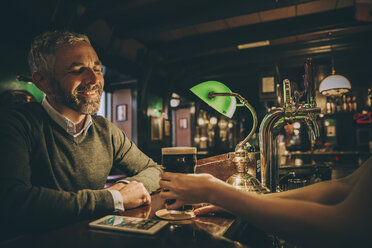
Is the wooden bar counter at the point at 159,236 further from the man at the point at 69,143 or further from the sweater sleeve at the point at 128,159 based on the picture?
the sweater sleeve at the point at 128,159

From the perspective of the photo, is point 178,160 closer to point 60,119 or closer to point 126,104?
point 60,119

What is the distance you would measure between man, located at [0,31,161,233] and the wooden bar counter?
0.64 feet

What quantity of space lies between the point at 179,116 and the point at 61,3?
11781 millimetres

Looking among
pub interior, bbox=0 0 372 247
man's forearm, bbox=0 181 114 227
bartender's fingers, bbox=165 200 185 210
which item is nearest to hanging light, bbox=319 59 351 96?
pub interior, bbox=0 0 372 247

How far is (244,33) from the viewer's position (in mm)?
5840

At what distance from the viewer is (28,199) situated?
33.8 inches

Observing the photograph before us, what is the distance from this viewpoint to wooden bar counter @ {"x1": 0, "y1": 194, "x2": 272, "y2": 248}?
0.62 meters

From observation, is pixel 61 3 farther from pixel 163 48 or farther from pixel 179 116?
pixel 179 116

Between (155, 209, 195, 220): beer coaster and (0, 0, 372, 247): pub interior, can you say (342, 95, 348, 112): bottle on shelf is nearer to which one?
(0, 0, 372, 247): pub interior

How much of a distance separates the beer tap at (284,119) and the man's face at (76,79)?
1.05 m

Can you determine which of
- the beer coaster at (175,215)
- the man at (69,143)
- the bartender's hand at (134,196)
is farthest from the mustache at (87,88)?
the beer coaster at (175,215)

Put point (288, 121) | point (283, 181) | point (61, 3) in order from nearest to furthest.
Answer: point (288, 121) < point (283, 181) < point (61, 3)

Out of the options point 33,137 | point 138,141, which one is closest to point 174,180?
point 33,137

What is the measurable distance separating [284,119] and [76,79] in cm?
122
